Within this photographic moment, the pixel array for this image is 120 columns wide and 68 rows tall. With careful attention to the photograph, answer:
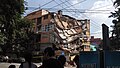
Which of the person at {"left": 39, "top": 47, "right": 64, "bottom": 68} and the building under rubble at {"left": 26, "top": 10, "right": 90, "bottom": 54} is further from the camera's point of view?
the building under rubble at {"left": 26, "top": 10, "right": 90, "bottom": 54}

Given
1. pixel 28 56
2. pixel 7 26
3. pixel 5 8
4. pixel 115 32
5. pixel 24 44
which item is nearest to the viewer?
pixel 28 56

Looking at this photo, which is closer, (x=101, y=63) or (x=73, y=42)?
(x=101, y=63)

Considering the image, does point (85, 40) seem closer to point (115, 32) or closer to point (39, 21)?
point (39, 21)

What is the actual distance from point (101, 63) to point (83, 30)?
71.6m

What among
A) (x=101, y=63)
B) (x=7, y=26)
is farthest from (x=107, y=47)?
(x=7, y=26)

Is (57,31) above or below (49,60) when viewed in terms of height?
above

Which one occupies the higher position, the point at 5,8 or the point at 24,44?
the point at 5,8

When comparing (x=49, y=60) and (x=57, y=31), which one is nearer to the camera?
(x=49, y=60)

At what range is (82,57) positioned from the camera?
8.72m

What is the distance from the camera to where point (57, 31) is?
236 feet

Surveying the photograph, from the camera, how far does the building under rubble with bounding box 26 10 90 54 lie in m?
71.4

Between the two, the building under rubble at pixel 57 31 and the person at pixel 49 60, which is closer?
the person at pixel 49 60

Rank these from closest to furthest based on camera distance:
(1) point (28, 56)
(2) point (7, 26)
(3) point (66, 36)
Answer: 1. (1) point (28, 56)
2. (2) point (7, 26)
3. (3) point (66, 36)

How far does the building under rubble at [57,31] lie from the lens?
234ft
